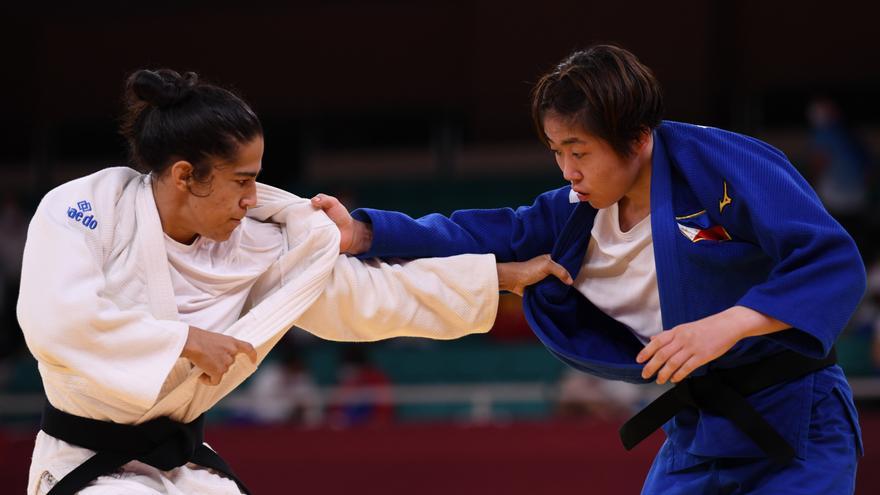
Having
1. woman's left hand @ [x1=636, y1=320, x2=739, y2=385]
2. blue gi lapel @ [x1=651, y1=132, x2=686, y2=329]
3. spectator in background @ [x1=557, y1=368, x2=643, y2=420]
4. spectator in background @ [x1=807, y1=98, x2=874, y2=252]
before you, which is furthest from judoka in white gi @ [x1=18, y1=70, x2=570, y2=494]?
spectator in background @ [x1=807, y1=98, x2=874, y2=252]

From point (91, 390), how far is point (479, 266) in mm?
873

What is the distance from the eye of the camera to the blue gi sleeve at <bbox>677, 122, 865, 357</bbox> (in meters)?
1.96

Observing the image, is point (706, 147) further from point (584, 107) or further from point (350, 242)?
point (350, 242)

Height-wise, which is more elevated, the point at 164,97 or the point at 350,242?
the point at 164,97

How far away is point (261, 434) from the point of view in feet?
16.4

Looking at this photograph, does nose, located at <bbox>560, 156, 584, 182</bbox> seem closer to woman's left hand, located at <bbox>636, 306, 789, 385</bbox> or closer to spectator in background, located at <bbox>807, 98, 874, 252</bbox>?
woman's left hand, located at <bbox>636, 306, 789, 385</bbox>

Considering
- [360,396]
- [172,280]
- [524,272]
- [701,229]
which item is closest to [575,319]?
[524,272]

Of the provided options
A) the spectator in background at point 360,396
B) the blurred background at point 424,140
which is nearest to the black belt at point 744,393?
the blurred background at point 424,140

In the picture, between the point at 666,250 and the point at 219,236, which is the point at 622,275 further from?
the point at 219,236

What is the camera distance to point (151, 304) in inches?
84.2

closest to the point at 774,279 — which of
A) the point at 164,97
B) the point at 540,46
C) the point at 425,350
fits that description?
the point at 164,97

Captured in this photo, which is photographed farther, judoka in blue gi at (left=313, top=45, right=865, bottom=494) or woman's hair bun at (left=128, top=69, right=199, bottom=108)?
woman's hair bun at (left=128, top=69, right=199, bottom=108)

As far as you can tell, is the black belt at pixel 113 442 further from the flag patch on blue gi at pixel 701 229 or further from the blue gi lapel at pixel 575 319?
the flag patch on blue gi at pixel 701 229

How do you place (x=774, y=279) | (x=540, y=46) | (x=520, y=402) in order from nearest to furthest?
(x=774, y=279), (x=520, y=402), (x=540, y=46)
